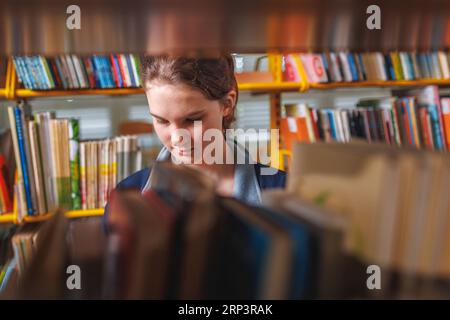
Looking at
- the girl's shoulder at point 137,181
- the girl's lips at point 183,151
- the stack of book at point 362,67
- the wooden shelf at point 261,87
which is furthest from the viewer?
the stack of book at point 362,67

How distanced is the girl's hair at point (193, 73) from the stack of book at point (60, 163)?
0.74 metres

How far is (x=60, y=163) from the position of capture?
1.90 m

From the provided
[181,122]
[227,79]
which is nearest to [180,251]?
[181,122]

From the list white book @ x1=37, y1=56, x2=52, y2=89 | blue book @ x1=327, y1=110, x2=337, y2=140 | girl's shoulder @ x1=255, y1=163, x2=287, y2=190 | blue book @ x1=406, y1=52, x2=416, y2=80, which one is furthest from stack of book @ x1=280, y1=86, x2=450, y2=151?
white book @ x1=37, y1=56, x2=52, y2=89

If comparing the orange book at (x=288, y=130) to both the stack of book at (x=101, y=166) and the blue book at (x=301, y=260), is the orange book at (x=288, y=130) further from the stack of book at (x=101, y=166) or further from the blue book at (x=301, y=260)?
the blue book at (x=301, y=260)

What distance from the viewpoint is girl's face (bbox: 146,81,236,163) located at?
1201 millimetres

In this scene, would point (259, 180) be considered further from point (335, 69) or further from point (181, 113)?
point (335, 69)

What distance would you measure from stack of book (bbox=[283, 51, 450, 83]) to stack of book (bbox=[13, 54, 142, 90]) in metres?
0.76

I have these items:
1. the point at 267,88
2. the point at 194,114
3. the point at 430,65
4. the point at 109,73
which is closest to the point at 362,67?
the point at 430,65

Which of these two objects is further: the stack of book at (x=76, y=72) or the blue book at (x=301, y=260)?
the stack of book at (x=76, y=72)

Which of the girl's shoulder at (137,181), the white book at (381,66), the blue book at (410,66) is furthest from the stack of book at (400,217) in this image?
the blue book at (410,66)

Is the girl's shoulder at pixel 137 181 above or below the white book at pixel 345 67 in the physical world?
below

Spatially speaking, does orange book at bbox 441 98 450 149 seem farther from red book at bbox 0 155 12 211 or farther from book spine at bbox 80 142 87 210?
red book at bbox 0 155 12 211

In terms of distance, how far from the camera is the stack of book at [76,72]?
186 centimetres
